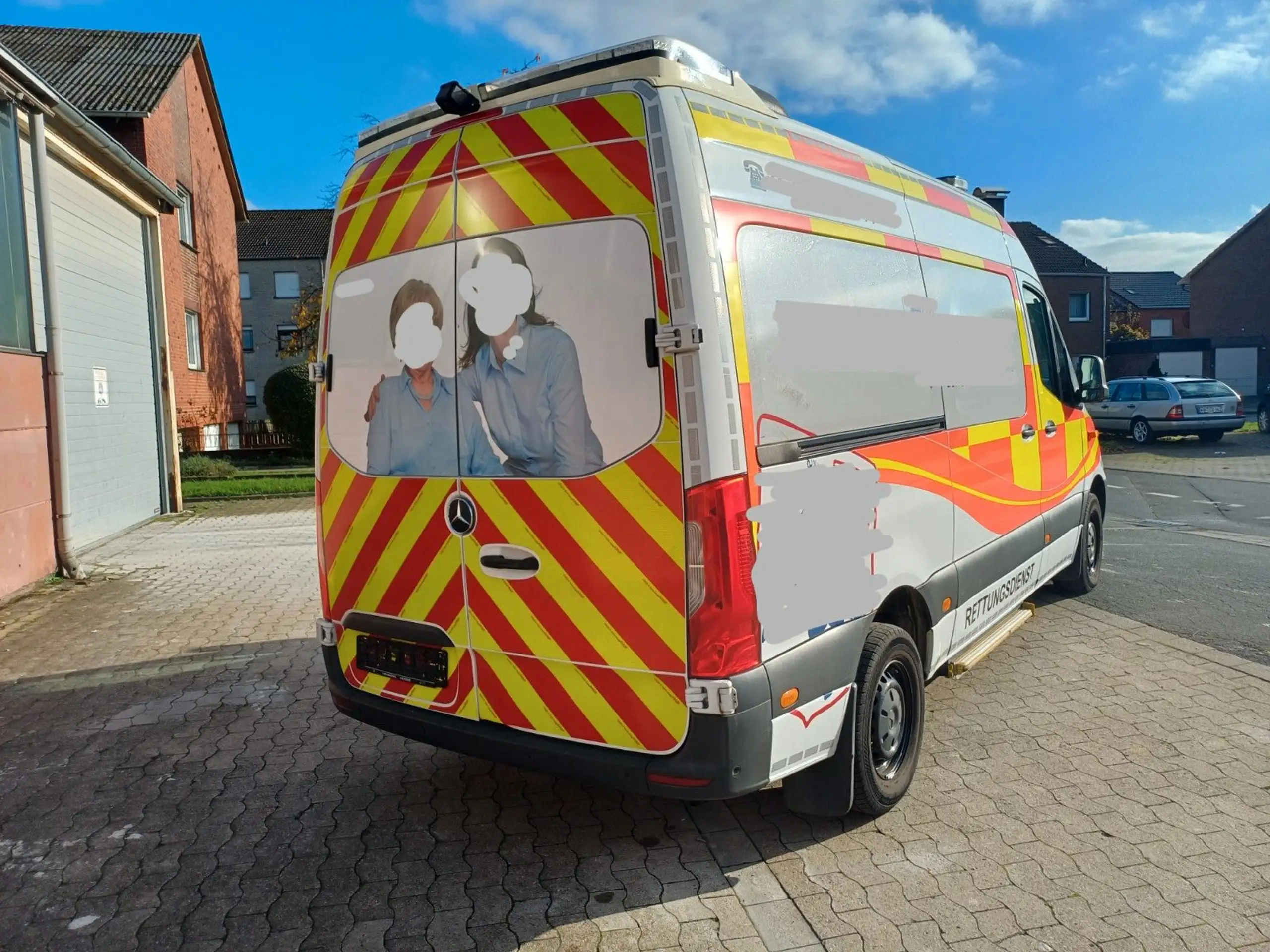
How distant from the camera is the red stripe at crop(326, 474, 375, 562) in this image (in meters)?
3.77

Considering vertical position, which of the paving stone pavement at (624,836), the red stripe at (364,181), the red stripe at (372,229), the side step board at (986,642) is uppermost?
the red stripe at (364,181)

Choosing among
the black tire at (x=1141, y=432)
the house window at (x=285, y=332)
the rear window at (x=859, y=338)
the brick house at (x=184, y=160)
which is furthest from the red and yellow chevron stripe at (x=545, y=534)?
the house window at (x=285, y=332)

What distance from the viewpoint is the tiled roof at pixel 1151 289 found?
60875 millimetres

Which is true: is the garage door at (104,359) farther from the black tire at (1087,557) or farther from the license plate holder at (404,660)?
the black tire at (1087,557)

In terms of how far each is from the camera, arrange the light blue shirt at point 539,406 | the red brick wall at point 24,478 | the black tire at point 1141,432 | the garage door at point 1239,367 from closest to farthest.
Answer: the light blue shirt at point 539,406 < the red brick wall at point 24,478 < the black tire at point 1141,432 < the garage door at point 1239,367

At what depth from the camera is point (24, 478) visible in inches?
341

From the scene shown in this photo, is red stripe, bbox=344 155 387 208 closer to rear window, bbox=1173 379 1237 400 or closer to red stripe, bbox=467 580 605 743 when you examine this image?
red stripe, bbox=467 580 605 743

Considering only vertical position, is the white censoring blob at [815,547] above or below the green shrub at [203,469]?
above

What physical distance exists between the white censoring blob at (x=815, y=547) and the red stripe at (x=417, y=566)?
1127 millimetres

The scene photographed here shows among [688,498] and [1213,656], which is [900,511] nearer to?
[688,498]

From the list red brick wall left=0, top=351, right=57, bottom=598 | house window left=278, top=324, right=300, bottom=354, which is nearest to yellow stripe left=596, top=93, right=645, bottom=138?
red brick wall left=0, top=351, right=57, bottom=598

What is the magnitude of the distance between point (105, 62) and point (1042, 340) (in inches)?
990

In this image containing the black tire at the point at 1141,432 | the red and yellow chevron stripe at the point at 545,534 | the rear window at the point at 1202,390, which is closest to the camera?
the red and yellow chevron stripe at the point at 545,534

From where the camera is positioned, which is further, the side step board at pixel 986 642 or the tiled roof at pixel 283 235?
the tiled roof at pixel 283 235
